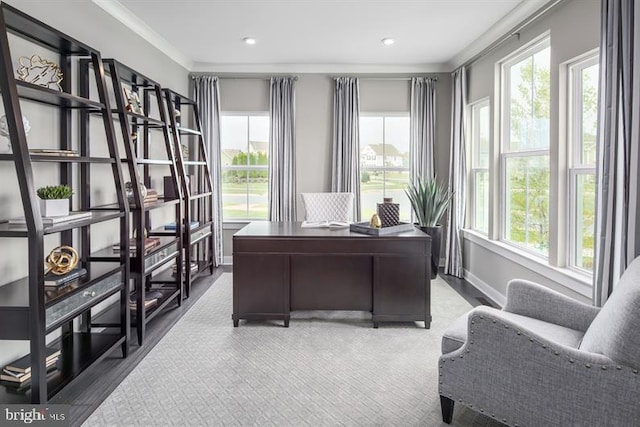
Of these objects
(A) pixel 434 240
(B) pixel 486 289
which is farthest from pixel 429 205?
(B) pixel 486 289

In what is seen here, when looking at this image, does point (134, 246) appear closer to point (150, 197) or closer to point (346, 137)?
point (150, 197)

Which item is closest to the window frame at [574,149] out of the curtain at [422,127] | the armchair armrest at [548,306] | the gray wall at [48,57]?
the armchair armrest at [548,306]

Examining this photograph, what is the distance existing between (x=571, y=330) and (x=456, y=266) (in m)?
3.05

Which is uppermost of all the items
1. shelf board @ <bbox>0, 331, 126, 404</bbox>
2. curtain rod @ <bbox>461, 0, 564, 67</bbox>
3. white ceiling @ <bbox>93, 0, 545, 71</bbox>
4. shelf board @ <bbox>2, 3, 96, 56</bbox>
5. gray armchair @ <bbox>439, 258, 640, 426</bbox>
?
white ceiling @ <bbox>93, 0, 545, 71</bbox>

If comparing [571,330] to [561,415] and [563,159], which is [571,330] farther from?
[563,159]

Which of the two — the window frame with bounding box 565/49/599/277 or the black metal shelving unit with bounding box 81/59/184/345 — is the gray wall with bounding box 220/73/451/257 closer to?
the black metal shelving unit with bounding box 81/59/184/345

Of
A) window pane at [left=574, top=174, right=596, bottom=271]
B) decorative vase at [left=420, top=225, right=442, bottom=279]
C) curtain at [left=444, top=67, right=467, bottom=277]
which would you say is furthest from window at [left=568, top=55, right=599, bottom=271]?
curtain at [left=444, top=67, right=467, bottom=277]

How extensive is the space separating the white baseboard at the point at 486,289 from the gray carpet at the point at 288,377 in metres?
0.71

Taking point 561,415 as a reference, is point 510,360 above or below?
above

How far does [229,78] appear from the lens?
5543 millimetres

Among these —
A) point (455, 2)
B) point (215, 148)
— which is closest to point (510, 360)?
point (455, 2)

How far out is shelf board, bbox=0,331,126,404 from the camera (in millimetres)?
2148

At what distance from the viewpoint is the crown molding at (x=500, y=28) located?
3386mm

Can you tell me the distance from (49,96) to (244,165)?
3.36 m
